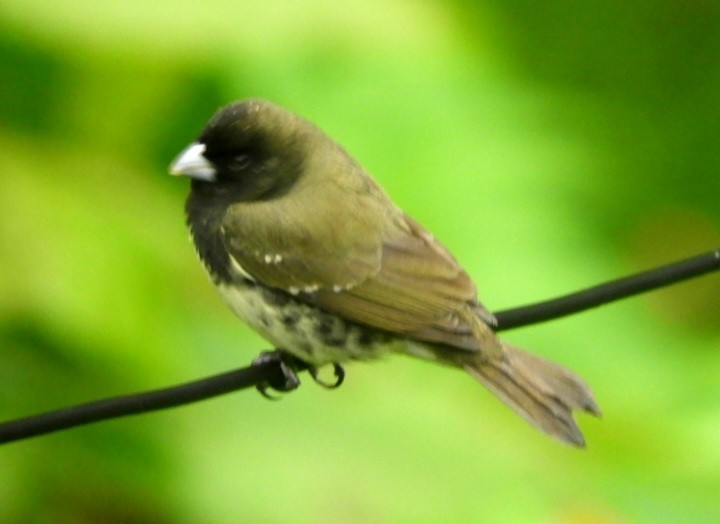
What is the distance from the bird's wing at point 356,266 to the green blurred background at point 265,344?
83 centimetres

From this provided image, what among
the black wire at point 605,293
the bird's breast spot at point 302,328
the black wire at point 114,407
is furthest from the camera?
the bird's breast spot at point 302,328

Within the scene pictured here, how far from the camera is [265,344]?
4.45 meters

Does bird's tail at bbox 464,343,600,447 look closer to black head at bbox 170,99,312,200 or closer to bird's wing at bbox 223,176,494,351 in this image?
bird's wing at bbox 223,176,494,351

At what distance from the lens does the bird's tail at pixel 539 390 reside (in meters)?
3.30

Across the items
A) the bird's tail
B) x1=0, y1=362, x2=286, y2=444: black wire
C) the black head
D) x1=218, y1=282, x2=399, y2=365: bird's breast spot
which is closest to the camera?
x1=0, y1=362, x2=286, y2=444: black wire

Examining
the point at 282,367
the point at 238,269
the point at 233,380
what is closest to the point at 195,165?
the point at 238,269

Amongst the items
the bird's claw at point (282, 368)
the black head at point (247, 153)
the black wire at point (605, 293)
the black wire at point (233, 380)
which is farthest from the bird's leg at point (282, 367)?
the black wire at point (605, 293)

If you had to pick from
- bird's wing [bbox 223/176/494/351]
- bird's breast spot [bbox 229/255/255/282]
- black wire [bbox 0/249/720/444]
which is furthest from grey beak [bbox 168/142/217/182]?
black wire [bbox 0/249/720/444]

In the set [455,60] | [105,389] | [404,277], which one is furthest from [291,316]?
[455,60]

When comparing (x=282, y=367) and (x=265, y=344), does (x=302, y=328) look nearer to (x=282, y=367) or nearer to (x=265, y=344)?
(x=282, y=367)

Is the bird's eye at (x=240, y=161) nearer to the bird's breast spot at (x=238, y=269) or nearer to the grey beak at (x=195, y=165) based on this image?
the grey beak at (x=195, y=165)

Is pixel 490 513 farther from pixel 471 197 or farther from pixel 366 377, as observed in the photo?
pixel 471 197

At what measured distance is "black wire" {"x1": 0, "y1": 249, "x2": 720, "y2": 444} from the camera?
2.58 m

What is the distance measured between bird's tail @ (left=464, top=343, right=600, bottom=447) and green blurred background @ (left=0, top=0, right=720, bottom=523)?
76 centimetres
